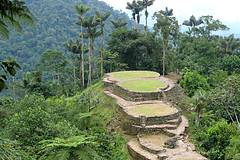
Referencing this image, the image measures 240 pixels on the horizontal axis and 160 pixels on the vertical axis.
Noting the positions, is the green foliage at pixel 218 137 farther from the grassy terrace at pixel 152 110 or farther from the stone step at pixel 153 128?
the grassy terrace at pixel 152 110

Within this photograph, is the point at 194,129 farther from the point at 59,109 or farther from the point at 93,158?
the point at 93,158

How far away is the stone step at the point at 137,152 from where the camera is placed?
1570 centimetres

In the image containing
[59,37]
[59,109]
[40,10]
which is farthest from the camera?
[40,10]

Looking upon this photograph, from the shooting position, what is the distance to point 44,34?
163ft

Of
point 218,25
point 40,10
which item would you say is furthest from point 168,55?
point 40,10

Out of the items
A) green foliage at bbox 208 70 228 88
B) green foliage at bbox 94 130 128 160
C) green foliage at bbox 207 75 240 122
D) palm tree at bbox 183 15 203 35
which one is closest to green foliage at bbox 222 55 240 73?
green foliage at bbox 208 70 228 88

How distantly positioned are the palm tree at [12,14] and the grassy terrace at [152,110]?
633 inches

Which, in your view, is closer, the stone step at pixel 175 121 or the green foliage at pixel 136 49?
the stone step at pixel 175 121

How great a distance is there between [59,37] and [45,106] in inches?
1397

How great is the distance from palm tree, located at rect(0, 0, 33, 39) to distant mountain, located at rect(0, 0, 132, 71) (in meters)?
38.4

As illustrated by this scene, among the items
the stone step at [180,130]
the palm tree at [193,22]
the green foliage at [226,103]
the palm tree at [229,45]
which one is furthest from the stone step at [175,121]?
the palm tree at [193,22]

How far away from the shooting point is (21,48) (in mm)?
45750

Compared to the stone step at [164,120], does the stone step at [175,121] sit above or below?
below

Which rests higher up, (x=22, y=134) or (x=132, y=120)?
(x=22, y=134)
